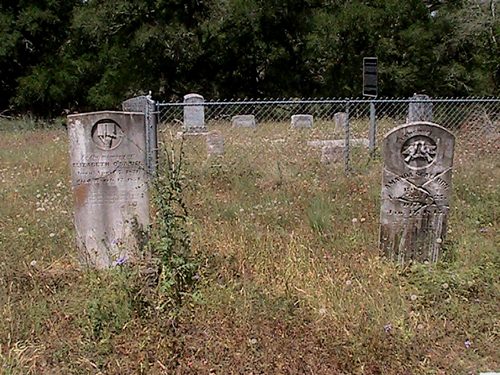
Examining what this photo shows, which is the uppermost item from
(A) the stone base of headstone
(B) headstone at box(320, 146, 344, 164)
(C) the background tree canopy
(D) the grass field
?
(C) the background tree canopy

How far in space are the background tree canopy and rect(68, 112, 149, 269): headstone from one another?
1708 centimetres

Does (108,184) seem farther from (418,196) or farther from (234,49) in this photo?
(234,49)

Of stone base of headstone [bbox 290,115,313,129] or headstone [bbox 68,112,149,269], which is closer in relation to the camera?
headstone [bbox 68,112,149,269]

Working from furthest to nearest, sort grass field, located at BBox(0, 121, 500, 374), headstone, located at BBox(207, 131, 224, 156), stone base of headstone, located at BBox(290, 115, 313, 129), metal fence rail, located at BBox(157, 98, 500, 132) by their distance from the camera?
stone base of headstone, located at BBox(290, 115, 313, 129), headstone, located at BBox(207, 131, 224, 156), metal fence rail, located at BBox(157, 98, 500, 132), grass field, located at BBox(0, 121, 500, 374)

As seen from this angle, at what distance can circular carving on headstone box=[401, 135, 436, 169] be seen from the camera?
13.4 feet

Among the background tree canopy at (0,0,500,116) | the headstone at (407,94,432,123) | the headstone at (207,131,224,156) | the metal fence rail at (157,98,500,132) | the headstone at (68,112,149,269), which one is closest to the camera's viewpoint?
the headstone at (68,112,149,269)

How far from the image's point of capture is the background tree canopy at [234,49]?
1964 centimetres

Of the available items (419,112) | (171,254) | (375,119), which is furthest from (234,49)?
(171,254)

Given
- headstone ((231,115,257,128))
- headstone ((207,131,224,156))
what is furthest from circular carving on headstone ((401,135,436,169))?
headstone ((231,115,257,128))

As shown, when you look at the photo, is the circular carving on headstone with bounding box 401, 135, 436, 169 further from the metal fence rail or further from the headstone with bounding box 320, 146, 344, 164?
the headstone with bounding box 320, 146, 344, 164

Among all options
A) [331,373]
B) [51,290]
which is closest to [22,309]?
[51,290]

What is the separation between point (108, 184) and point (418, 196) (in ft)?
8.16

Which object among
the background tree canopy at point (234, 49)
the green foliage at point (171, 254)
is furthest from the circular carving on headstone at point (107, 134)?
the background tree canopy at point (234, 49)

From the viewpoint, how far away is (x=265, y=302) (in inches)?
135
